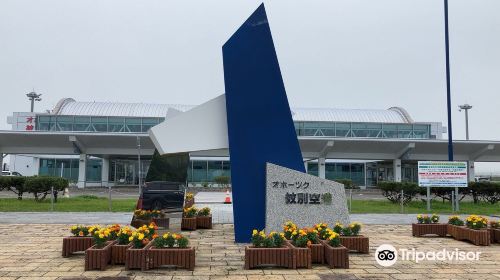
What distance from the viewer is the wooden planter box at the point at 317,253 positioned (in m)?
9.02

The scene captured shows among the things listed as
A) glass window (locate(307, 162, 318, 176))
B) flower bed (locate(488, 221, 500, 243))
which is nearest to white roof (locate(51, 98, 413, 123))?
glass window (locate(307, 162, 318, 176))

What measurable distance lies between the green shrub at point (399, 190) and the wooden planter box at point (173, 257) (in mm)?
20337

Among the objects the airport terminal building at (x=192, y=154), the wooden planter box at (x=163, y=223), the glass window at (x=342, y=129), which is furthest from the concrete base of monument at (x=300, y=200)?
the glass window at (x=342, y=129)

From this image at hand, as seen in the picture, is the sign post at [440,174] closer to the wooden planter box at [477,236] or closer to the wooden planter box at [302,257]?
the wooden planter box at [477,236]

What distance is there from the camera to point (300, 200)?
11484 millimetres

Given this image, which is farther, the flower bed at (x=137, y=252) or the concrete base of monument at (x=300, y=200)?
the concrete base of monument at (x=300, y=200)

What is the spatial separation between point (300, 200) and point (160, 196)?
13.8 ft

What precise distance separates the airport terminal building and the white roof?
111 mm

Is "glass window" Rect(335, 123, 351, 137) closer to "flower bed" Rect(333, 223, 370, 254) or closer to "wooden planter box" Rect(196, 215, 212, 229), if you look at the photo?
"wooden planter box" Rect(196, 215, 212, 229)

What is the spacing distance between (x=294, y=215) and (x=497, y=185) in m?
20.4

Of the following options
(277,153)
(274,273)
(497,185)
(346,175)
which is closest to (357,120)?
(346,175)

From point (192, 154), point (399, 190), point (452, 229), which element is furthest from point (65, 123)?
point (452, 229)

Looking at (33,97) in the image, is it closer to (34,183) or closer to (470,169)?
(34,183)

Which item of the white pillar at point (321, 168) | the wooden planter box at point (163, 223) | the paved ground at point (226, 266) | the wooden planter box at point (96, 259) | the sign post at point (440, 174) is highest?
the white pillar at point (321, 168)
